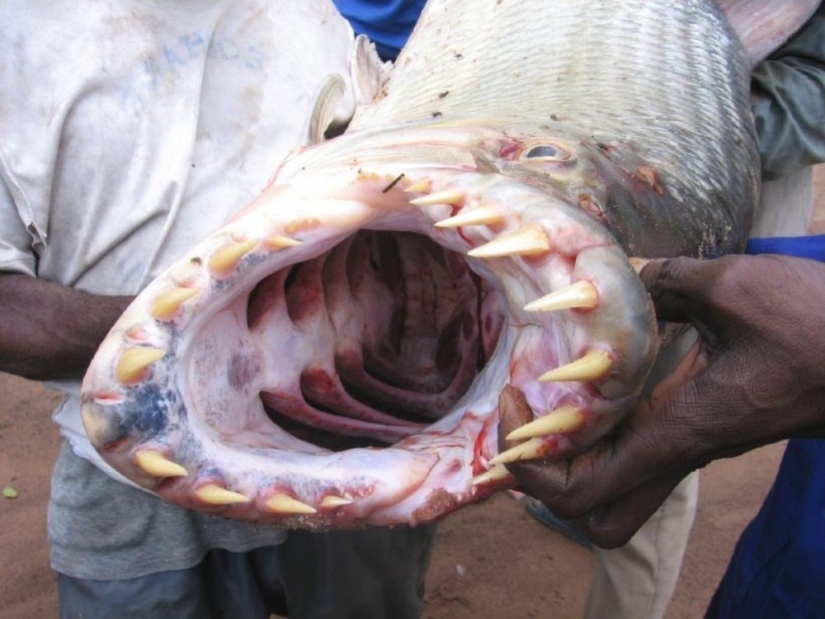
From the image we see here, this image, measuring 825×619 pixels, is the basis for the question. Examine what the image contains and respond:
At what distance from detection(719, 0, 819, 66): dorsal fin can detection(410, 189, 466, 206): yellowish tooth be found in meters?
1.83

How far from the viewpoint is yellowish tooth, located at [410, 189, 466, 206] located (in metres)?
1.40

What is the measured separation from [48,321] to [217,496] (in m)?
1.01

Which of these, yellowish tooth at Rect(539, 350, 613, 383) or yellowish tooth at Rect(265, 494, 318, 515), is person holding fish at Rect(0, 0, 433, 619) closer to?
yellowish tooth at Rect(265, 494, 318, 515)

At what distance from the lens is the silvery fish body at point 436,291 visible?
4.51 feet

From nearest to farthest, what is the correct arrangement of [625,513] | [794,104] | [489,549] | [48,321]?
[625,513] → [48,321] → [794,104] → [489,549]

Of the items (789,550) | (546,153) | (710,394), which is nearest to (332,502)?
(710,394)

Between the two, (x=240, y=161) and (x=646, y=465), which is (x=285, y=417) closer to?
(x=646, y=465)

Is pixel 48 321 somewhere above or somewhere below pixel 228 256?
below

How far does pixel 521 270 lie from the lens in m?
1.41

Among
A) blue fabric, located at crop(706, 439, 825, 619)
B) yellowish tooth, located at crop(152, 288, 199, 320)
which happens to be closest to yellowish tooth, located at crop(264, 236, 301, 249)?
yellowish tooth, located at crop(152, 288, 199, 320)

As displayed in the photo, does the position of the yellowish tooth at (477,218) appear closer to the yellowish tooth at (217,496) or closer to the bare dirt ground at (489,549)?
the yellowish tooth at (217,496)

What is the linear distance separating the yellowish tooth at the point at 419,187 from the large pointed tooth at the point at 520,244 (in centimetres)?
16

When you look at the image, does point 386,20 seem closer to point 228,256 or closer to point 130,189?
point 130,189

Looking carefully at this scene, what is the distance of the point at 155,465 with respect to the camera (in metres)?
1.39
